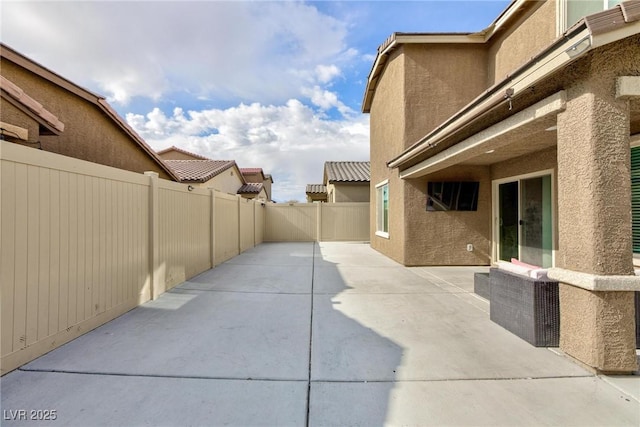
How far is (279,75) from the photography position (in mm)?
11047

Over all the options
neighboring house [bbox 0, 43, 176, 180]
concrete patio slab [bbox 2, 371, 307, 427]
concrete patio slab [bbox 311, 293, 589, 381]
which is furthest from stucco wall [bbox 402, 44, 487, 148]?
neighboring house [bbox 0, 43, 176, 180]

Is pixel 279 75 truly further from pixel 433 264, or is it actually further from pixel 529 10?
pixel 433 264

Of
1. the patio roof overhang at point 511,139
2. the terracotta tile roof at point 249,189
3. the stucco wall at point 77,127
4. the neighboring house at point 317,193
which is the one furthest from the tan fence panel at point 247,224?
the neighboring house at point 317,193

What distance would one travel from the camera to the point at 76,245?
11.0 ft

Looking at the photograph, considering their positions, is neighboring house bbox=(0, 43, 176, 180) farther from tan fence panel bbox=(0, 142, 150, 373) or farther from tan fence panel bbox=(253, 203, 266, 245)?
tan fence panel bbox=(253, 203, 266, 245)

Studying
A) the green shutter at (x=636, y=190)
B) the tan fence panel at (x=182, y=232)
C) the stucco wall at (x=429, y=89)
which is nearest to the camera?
the green shutter at (x=636, y=190)

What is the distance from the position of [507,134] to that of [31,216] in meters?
5.79

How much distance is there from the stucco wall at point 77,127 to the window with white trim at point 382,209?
8.28m

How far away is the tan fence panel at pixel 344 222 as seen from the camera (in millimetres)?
15656

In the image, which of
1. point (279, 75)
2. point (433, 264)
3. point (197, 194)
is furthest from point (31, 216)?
→ point (279, 75)

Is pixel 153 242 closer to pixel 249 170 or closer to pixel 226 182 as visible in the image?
pixel 226 182

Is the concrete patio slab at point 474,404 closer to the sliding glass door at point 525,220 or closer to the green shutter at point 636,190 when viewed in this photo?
the green shutter at point 636,190

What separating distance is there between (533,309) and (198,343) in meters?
3.92

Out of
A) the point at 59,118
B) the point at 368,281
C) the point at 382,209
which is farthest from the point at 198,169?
the point at 368,281
